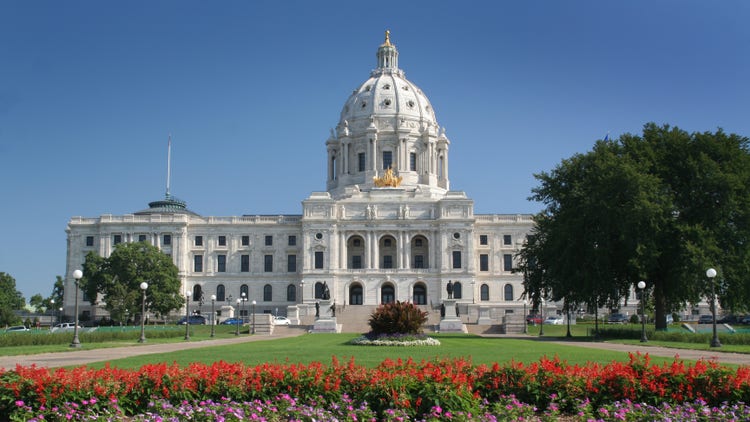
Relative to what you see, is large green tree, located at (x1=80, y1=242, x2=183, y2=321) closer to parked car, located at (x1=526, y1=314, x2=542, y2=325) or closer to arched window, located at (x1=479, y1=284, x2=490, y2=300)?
arched window, located at (x1=479, y1=284, x2=490, y2=300)

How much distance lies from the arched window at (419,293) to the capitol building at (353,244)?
0.14m

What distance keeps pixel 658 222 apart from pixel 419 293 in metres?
57.0

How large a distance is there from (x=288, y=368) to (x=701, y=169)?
42771mm

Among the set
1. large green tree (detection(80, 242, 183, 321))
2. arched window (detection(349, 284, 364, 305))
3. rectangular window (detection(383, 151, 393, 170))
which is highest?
rectangular window (detection(383, 151, 393, 170))

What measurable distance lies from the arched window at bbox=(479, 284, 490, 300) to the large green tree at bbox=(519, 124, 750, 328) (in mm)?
50971

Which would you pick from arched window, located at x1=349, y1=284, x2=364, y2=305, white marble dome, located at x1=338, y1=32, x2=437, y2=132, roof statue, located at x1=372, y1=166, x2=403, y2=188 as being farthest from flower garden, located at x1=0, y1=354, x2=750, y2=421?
white marble dome, located at x1=338, y1=32, x2=437, y2=132

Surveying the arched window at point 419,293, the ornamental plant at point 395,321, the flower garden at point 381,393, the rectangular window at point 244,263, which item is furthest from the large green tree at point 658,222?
the rectangular window at point 244,263

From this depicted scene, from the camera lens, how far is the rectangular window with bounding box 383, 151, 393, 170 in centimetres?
11906

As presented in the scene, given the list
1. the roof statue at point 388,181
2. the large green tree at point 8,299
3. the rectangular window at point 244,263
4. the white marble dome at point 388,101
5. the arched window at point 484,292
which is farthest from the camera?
the white marble dome at point 388,101

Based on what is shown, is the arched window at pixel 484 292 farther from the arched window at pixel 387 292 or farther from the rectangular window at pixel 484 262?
the arched window at pixel 387 292

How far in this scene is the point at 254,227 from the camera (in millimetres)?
111438

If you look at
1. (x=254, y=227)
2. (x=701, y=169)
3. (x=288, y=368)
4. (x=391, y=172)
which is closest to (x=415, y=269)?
(x=391, y=172)

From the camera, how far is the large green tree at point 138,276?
89.7 meters

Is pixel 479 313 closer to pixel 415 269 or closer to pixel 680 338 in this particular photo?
pixel 415 269
